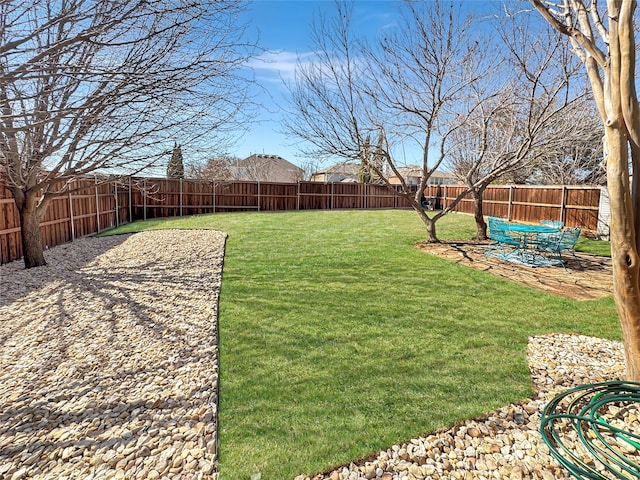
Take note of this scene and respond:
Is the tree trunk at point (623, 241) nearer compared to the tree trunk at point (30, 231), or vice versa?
the tree trunk at point (623, 241)

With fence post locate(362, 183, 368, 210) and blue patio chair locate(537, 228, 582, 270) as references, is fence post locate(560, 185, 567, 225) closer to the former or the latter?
blue patio chair locate(537, 228, 582, 270)

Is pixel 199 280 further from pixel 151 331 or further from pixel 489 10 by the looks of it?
pixel 489 10

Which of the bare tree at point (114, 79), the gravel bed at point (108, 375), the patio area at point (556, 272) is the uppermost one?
the bare tree at point (114, 79)

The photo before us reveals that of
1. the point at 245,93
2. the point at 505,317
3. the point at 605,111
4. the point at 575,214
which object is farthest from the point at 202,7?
the point at 575,214

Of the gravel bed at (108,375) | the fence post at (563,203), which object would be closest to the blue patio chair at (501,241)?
the fence post at (563,203)

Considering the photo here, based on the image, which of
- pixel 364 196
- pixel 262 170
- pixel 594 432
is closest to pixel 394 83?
pixel 594 432

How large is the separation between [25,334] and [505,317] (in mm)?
5436

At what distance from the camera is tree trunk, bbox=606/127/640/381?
2357 millimetres

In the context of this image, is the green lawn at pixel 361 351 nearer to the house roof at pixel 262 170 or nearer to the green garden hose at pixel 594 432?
the green garden hose at pixel 594 432

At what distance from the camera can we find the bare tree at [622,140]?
222 centimetres

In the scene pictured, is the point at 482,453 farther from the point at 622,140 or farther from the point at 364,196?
the point at 364,196

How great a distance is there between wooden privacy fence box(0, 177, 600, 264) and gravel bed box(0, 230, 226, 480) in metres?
2.27

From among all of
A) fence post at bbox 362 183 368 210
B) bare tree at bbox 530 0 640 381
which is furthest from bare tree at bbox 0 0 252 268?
fence post at bbox 362 183 368 210

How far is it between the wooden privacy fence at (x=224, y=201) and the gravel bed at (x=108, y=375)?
227 cm
